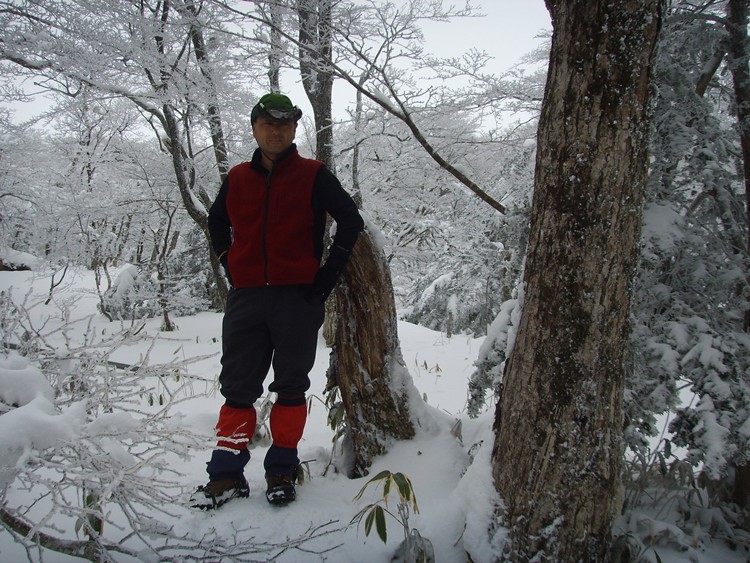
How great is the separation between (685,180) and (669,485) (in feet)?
4.90

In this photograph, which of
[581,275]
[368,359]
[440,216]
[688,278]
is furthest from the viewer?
[440,216]

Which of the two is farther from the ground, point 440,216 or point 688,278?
point 688,278

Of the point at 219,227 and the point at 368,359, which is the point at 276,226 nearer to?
the point at 219,227

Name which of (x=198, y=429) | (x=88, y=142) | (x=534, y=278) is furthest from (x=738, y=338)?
(x=88, y=142)

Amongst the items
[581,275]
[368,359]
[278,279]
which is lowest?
[368,359]

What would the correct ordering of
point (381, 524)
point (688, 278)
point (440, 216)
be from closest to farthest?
point (381, 524) < point (688, 278) < point (440, 216)

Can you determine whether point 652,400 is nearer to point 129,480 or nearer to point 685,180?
point 685,180

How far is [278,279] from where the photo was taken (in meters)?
1.99

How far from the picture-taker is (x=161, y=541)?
1671 mm

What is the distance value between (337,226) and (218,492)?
1.30 meters

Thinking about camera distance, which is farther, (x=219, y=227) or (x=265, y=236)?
(x=219, y=227)

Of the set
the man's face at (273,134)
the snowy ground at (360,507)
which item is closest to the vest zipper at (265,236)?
the man's face at (273,134)

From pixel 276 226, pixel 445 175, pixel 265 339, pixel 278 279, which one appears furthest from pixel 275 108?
pixel 445 175

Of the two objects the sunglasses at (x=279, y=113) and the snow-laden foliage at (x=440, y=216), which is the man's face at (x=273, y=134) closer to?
the sunglasses at (x=279, y=113)
